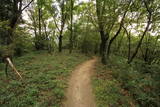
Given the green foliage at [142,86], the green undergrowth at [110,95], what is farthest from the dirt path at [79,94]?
the green foliage at [142,86]

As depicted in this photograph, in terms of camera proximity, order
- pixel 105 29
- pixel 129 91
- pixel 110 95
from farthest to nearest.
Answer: pixel 105 29 → pixel 129 91 → pixel 110 95

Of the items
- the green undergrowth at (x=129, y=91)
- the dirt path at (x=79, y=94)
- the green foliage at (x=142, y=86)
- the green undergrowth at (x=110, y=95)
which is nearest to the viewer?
the dirt path at (x=79, y=94)

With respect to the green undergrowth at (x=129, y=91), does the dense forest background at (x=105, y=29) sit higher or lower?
higher

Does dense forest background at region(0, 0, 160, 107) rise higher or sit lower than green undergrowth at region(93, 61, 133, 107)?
higher

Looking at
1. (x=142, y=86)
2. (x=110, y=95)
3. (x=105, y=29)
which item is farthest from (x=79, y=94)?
(x=105, y=29)

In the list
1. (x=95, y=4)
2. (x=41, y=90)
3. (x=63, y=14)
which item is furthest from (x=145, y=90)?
(x=63, y=14)

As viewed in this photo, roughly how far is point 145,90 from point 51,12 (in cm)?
1682

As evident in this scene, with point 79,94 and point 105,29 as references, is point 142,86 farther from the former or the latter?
point 105,29

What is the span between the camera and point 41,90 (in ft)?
20.6

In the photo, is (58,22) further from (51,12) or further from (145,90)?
(145,90)

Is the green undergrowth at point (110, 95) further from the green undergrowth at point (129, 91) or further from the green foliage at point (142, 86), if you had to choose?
the green foliage at point (142, 86)

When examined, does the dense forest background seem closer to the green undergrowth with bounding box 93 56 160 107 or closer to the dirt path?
the green undergrowth with bounding box 93 56 160 107

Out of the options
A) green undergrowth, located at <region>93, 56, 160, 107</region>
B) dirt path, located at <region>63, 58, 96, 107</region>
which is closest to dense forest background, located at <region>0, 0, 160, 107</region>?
green undergrowth, located at <region>93, 56, 160, 107</region>

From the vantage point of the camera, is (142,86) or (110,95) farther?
(142,86)
